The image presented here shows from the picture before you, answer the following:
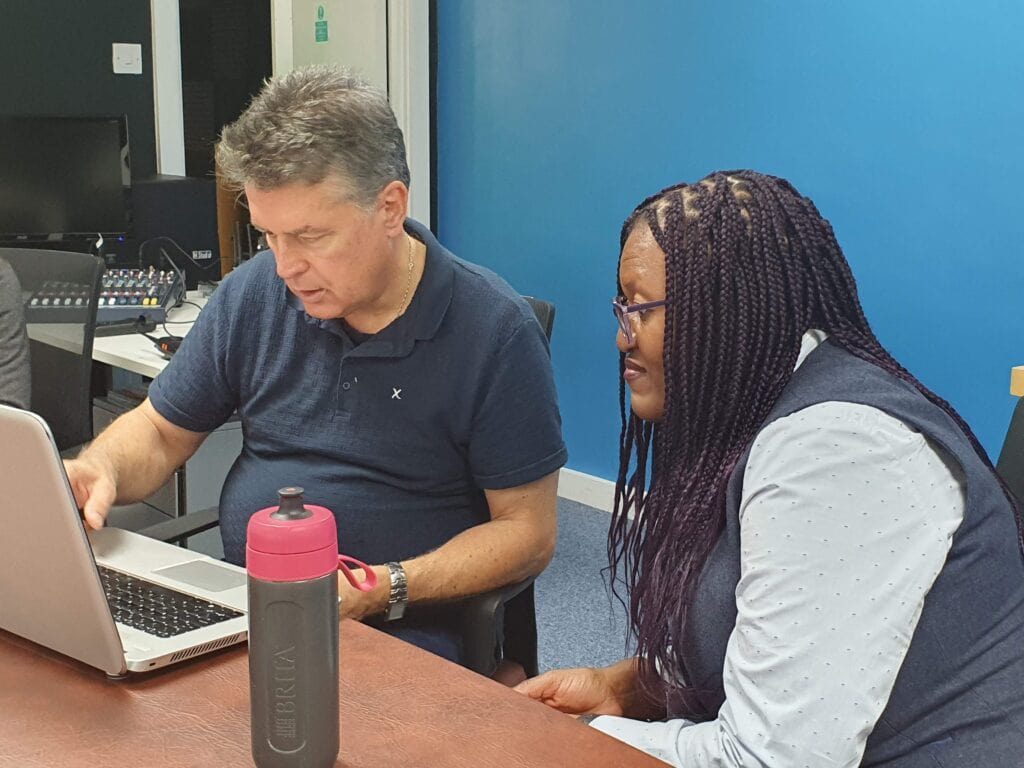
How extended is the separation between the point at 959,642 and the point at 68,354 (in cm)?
208

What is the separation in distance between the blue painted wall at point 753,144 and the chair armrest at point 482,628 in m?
1.65

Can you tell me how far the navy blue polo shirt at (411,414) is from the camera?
5.47ft

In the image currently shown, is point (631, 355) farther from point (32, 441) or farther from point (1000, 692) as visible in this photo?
point (32, 441)

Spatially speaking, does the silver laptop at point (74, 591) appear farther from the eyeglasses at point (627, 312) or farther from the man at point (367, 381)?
the eyeglasses at point (627, 312)

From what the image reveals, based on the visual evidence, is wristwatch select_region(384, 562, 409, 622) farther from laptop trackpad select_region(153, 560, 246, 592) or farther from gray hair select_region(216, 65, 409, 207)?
gray hair select_region(216, 65, 409, 207)

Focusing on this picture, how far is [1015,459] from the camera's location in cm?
143

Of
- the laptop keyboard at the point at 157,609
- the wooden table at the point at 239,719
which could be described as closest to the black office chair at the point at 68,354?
the laptop keyboard at the point at 157,609

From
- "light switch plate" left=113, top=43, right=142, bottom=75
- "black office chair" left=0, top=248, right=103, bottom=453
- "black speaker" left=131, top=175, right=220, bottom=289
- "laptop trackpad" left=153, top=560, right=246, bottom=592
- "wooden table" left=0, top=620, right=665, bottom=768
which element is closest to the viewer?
"wooden table" left=0, top=620, right=665, bottom=768

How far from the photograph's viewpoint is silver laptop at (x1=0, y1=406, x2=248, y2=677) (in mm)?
1006

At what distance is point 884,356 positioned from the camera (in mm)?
1142

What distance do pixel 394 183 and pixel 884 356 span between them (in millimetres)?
761

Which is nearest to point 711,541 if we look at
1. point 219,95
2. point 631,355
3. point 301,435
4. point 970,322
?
point 631,355

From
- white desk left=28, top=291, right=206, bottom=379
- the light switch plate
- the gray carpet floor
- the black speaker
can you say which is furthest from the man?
the light switch plate

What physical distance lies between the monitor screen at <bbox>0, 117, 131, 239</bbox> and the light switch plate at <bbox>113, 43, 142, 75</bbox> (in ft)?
1.72
